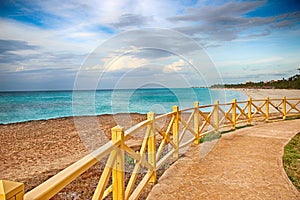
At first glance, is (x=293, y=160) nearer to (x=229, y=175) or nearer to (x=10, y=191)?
(x=229, y=175)

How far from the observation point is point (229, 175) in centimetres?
430

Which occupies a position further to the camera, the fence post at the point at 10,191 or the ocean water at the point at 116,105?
the ocean water at the point at 116,105

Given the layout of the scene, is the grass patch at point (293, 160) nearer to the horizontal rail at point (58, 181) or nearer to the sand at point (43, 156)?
the horizontal rail at point (58, 181)

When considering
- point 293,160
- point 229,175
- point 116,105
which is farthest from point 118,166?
point 116,105

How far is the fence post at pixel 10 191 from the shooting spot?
989 millimetres

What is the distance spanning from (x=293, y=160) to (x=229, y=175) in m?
1.90

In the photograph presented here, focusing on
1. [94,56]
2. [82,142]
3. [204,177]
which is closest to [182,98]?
[82,142]

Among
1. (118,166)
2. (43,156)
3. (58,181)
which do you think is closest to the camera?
(58,181)

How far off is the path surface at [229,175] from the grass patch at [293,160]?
110mm

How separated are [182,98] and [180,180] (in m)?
21.6

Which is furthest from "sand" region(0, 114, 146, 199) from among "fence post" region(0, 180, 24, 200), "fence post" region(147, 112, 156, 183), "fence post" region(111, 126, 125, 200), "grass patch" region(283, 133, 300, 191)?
"grass patch" region(283, 133, 300, 191)

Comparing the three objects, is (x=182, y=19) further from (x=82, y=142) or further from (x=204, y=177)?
(x=204, y=177)

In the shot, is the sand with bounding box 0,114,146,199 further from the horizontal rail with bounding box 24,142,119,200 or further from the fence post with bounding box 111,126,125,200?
the horizontal rail with bounding box 24,142,119,200

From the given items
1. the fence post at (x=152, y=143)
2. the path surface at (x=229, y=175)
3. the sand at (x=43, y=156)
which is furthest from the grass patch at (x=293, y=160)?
the sand at (x=43, y=156)
